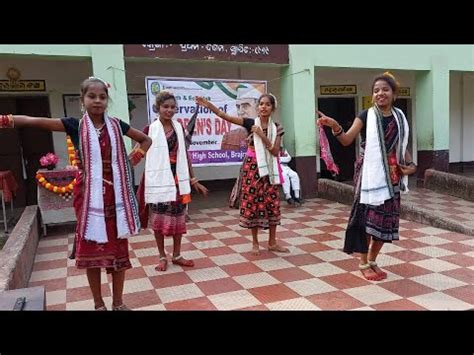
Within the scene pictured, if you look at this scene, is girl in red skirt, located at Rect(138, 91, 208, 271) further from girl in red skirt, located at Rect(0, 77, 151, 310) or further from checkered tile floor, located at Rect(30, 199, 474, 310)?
girl in red skirt, located at Rect(0, 77, 151, 310)

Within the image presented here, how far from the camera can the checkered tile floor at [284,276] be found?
3.04m

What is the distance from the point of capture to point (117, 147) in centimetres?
267

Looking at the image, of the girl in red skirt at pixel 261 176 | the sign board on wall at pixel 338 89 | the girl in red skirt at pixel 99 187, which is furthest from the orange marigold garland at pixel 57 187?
the sign board on wall at pixel 338 89

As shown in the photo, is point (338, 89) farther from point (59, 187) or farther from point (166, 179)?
point (166, 179)

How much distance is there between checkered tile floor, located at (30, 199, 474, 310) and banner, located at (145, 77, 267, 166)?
1.82 metres

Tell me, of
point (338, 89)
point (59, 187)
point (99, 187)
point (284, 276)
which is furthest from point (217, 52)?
point (99, 187)

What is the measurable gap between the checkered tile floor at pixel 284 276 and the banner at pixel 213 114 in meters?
1.82

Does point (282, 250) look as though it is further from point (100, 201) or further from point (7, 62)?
point (7, 62)

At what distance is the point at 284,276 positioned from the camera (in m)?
3.59

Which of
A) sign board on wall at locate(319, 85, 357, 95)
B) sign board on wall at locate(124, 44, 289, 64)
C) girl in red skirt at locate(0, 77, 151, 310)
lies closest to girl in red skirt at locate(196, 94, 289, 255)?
girl in red skirt at locate(0, 77, 151, 310)

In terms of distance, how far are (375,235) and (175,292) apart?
165 cm

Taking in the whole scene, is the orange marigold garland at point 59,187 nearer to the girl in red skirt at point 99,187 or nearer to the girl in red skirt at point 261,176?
the girl in red skirt at point 261,176

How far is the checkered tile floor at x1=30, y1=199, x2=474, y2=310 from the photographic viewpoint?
3.04 metres
